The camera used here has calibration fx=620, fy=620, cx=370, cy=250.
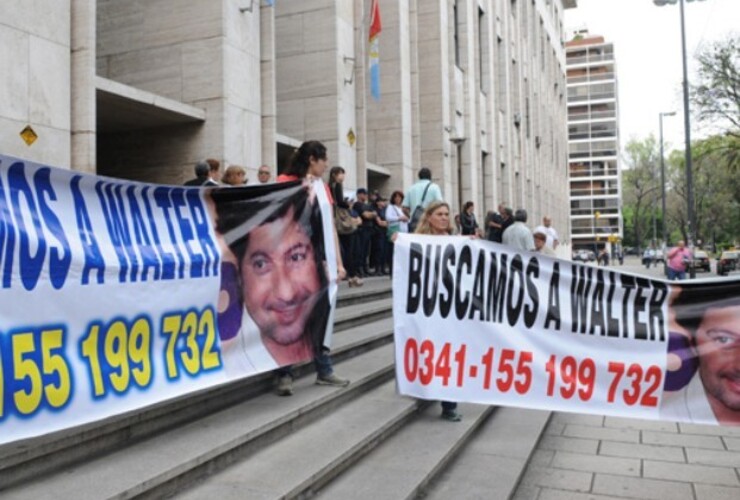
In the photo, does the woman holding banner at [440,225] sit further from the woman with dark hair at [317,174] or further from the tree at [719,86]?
the tree at [719,86]

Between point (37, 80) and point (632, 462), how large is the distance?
23.7ft

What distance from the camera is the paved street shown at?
13.6 feet

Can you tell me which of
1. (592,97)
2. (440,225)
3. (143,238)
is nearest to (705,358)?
(440,225)

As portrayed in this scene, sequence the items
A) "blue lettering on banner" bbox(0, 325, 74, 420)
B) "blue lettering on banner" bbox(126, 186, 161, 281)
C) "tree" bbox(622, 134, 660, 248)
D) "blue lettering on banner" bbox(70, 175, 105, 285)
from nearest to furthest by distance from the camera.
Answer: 1. "blue lettering on banner" bbox(0, 325, 74, 420)
2. "blue lettering on banner" bbox(70, 175, 105, 285)
3. "blue lettering on banner" bbox(126, 186, 161, 281)
4. "tree" bbox(622, 134, 660, 248)

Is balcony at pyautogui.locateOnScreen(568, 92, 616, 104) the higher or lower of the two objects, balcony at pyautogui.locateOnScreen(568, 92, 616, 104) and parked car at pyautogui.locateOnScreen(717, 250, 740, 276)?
the higher

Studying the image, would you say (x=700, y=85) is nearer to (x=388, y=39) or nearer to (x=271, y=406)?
(x=388, y=39)

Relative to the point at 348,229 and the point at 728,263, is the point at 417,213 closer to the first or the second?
the point at 348,229

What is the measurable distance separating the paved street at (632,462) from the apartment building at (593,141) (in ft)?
344

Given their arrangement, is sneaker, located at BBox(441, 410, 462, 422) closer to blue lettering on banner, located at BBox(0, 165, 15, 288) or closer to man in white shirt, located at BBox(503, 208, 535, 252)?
blue lettering on banner, located at BBox(0, 165, 15, 288)

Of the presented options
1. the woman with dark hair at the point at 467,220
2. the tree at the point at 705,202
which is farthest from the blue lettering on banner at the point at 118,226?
the tree at the point at 705,202

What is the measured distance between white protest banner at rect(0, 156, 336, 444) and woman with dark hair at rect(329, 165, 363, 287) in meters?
2.94

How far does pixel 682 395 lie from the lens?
4.39 metres

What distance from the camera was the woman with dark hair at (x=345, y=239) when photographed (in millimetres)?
8211

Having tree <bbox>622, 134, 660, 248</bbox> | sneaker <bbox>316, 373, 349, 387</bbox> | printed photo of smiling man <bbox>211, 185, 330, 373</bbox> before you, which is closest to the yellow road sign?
printed photo of smiling man <bbox>211, 185, 330, 373</bbox>
